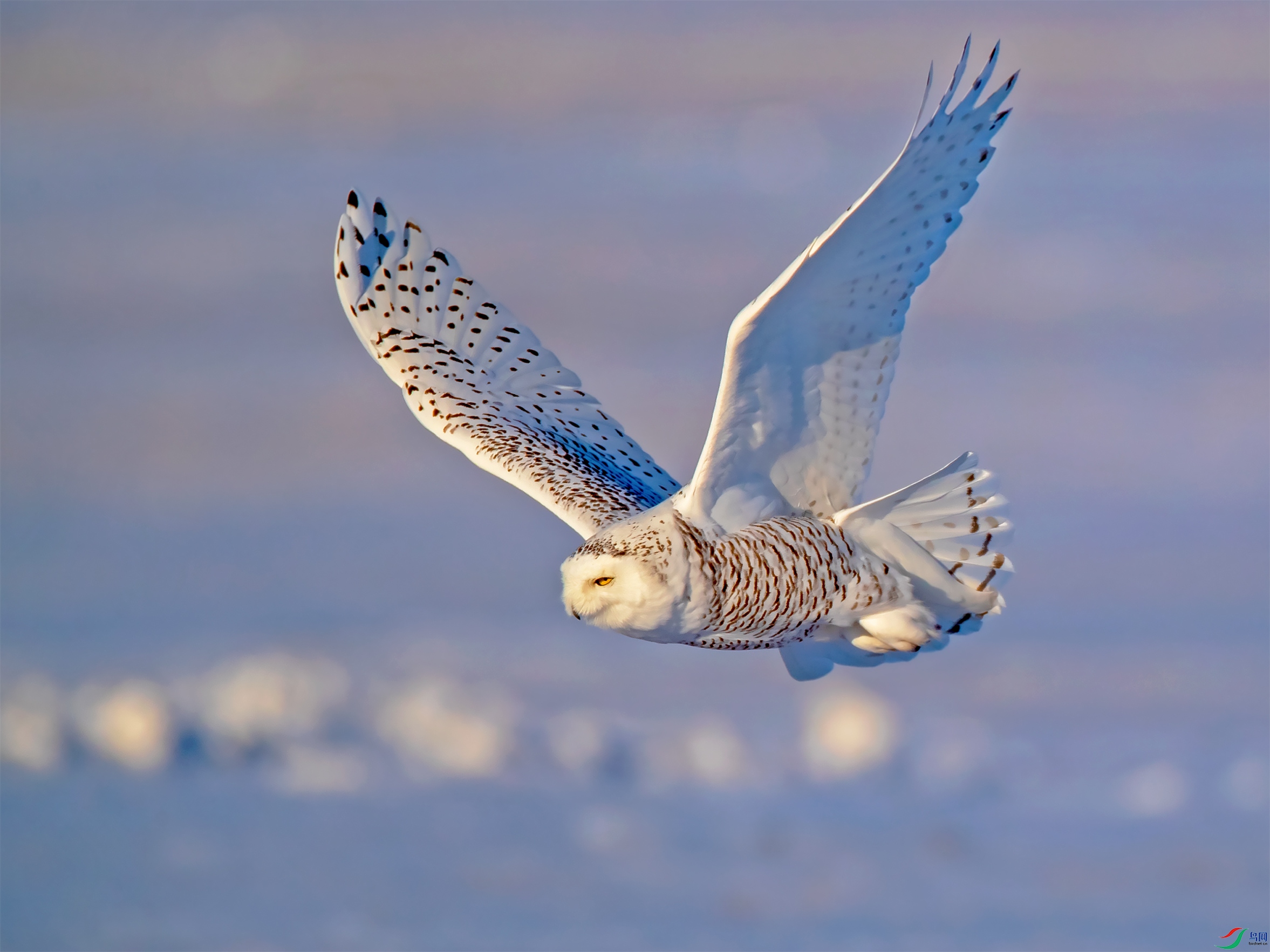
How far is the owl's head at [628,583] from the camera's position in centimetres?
902

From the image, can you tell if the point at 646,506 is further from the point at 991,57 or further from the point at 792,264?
the point at 991,57

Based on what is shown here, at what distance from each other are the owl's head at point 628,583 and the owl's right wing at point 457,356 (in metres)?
2.24

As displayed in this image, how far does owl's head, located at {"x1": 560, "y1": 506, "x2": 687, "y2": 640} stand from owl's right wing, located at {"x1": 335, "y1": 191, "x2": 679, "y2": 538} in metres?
2.24

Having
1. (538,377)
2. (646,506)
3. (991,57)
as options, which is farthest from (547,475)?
(991,57)

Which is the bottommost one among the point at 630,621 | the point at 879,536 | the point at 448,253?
the point at 630,621

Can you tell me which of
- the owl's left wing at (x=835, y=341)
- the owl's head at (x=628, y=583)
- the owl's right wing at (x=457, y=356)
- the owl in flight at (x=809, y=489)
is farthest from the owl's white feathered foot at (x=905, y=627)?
the owl's right wing at (x=457, y=356)

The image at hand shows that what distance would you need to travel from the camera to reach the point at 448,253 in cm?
1223

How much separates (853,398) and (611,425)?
273 cm

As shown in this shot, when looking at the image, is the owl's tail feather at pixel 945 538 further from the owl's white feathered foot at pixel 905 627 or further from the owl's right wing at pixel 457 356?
the owl's right wing at pixel 457 356

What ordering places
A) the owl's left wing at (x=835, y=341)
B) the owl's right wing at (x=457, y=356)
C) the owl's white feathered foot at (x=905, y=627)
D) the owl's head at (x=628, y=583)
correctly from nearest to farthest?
the owl's left wing at (x=835, y=341) → the owl's head at (x=628, y=583) → the owl's white feathered foot at (x=905, y=627) → the owl's right wing at (x=457, y=356)

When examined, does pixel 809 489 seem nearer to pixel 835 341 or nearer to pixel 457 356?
pixel 835 341

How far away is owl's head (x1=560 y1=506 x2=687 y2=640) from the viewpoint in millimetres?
9016

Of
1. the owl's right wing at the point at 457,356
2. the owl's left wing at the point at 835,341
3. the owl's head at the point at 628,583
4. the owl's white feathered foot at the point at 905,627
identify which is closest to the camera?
the owl's left wing at the point at 835,341

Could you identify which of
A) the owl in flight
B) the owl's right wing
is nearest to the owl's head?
the owl in flight
